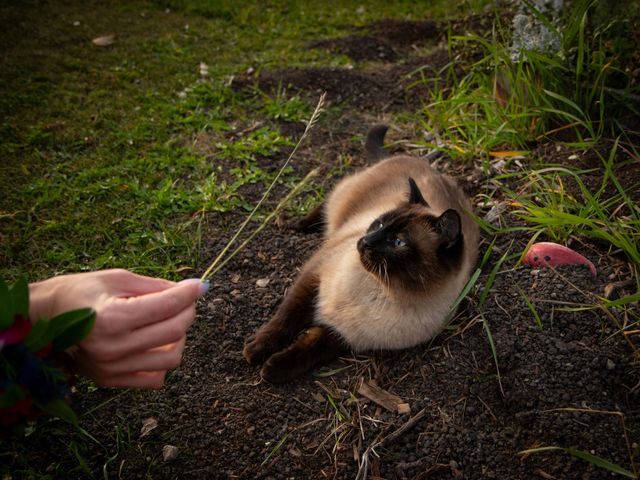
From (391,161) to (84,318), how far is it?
2.59m

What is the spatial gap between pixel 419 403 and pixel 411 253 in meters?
0.73

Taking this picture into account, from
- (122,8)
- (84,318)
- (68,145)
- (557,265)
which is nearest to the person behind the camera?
(84,318)

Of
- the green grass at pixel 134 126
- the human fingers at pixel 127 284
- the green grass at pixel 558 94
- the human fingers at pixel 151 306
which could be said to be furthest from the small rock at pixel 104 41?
the human fingers at pixel 151 306

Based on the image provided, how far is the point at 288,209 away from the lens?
3.66 metres

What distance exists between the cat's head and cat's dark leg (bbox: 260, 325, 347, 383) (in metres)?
0.44

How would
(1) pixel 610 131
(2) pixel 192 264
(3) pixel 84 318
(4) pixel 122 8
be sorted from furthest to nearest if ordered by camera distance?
(4) pixel 122 8
(1) pixel 610 131
(2) pixel 192 264
(3) pixel 84 318

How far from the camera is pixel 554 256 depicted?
110 inches

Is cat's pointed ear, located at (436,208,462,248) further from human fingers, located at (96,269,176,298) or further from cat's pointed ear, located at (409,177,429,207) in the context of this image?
human fingers, located at (96,269,176,298)

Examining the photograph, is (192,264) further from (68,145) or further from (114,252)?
(68,145)

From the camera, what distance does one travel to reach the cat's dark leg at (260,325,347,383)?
8.05 feet

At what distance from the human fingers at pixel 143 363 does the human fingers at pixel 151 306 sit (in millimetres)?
135

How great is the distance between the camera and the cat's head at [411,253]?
2492 millimetres

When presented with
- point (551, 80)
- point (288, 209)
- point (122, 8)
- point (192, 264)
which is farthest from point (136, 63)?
point (551, 80)

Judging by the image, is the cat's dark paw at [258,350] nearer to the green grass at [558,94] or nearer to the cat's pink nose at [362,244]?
the cat's pink nose at [362,244]
